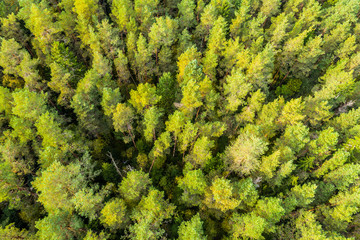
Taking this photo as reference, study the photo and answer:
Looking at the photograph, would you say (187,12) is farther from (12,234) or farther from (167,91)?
(12,234)

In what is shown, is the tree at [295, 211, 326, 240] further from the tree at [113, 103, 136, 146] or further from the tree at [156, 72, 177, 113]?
the tree at [113, 103, 136, 146]

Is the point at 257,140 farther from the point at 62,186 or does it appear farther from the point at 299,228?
the point at 62,186

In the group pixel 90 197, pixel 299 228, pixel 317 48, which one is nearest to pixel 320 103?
pixel 317 48

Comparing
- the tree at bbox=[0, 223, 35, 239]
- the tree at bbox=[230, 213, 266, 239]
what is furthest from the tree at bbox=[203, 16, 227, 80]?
the tree at bbox=[0, 223, 35, 239]

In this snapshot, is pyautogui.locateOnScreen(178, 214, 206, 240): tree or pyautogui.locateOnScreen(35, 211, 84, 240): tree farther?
pyautogui.locateOnScreen(178, 214, 206, 240): tree

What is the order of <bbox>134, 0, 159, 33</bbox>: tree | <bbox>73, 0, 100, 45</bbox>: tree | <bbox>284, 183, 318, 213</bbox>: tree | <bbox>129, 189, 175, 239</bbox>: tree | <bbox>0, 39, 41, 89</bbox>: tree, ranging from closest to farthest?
1. <bbox>129, 189, 175, 239</bbox>: tree
2. <bbox>284, 183, 318, 213</bbox>: tree
3. <bbox>0, 39, 41, 89</bbox>: tree
4. <bbox>73, 0, 100, 45</bbox>: tree
5. <bbox>134, 0, 159, 33</bbox>: tree

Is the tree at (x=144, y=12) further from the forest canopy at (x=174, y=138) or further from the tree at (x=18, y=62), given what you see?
the tree at (x=18, y=62)

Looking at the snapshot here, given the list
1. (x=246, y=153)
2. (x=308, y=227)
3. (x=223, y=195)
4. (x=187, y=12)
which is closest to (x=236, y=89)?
(x=246, y=153)

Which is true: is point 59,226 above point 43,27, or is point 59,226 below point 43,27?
below
